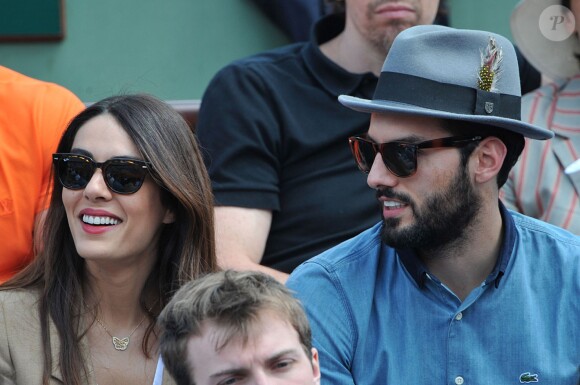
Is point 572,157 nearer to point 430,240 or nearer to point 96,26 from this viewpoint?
point 430,240

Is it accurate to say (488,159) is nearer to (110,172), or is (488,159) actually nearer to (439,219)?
(439,219)

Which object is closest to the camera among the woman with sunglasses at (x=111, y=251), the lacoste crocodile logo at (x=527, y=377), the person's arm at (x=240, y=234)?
the lacoste crocodile logo at (x=527, y=377)

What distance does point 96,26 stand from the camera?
4.62 m

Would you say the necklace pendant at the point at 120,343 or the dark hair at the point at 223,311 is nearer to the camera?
the dark hair at the point at 223,311

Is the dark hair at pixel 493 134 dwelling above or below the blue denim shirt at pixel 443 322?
above

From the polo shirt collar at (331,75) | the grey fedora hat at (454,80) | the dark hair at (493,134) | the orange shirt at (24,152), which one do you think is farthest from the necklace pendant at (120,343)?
the polo shirt collar at (331,75)

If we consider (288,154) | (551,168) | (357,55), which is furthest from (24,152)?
(551,168)

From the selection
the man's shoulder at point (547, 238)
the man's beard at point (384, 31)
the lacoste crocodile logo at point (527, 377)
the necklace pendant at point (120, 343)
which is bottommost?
the necklace pendant at point (120, 343)

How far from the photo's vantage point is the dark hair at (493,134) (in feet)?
10.1

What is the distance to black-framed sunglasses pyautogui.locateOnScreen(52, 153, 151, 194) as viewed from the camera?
10.7ft

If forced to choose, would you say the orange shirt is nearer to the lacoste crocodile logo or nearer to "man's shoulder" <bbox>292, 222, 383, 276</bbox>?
"man's shoulder" <bbox>292, 222, 383, 276</bbox>

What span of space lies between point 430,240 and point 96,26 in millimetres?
2122

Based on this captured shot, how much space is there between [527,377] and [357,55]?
1.66 m

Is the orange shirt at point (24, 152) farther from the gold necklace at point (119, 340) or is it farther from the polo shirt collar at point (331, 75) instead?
the polo shirt collar at point (331, 75)
